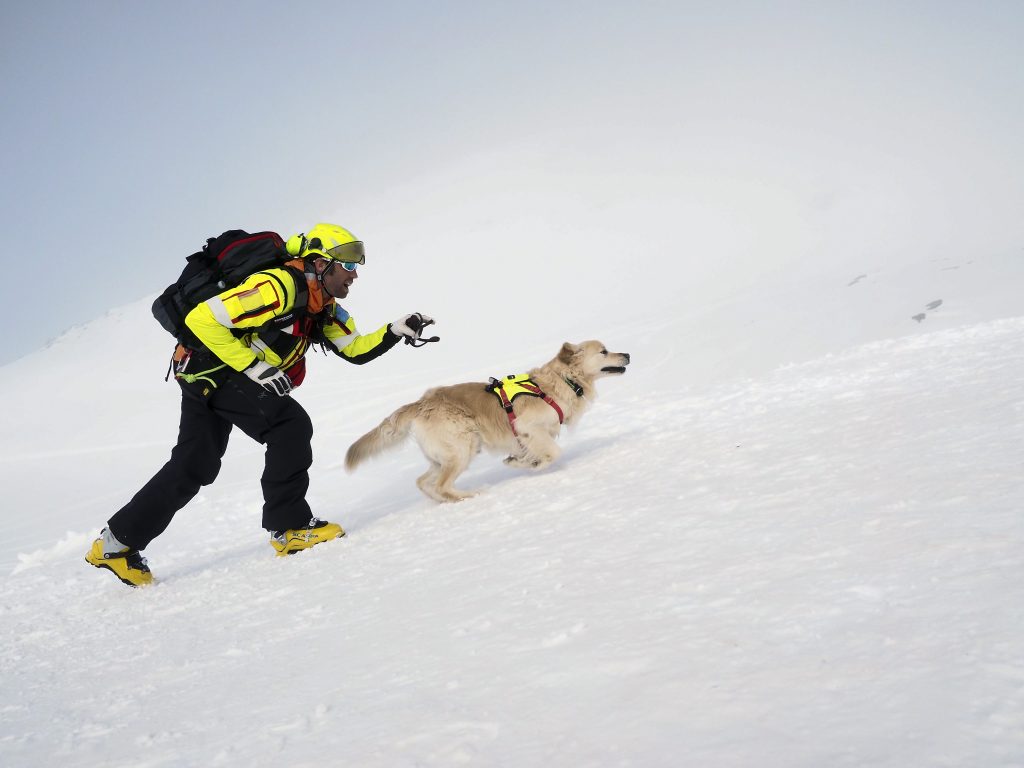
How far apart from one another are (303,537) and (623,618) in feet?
9.82

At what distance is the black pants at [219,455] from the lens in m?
4.20

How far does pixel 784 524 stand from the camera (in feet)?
8.19

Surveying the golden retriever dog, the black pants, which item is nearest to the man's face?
the black pants

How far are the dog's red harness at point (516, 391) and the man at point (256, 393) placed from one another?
101cm

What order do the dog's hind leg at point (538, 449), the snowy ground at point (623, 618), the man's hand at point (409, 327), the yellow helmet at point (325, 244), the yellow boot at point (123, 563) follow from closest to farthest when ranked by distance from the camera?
the snowy ground at point (623, 618), the yellow boot at point (123, 563), the yellow helmet at point (325, 244), the man's hand at point (409, 327), the dog's hind leg at point (538, 449)

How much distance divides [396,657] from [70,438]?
14178mm

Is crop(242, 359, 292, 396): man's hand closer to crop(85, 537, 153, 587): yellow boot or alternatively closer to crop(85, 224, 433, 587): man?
crop(85, 224, 433, 587): man

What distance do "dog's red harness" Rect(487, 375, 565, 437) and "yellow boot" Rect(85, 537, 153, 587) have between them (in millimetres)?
2619

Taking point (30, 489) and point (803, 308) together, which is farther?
point (803, 308)

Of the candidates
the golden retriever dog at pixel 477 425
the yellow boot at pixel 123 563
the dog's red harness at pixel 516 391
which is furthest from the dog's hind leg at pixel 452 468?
the yellow boot at pixel 123 563

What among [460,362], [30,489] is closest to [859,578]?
[30,489]

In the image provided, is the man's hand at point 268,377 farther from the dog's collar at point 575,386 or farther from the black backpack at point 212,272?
the dog's collar at point 575,386

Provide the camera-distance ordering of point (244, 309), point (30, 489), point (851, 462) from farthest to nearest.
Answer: point (30, 489)
point (244, 309)
point (851, 462)

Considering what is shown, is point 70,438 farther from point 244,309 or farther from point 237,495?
point 244,309
